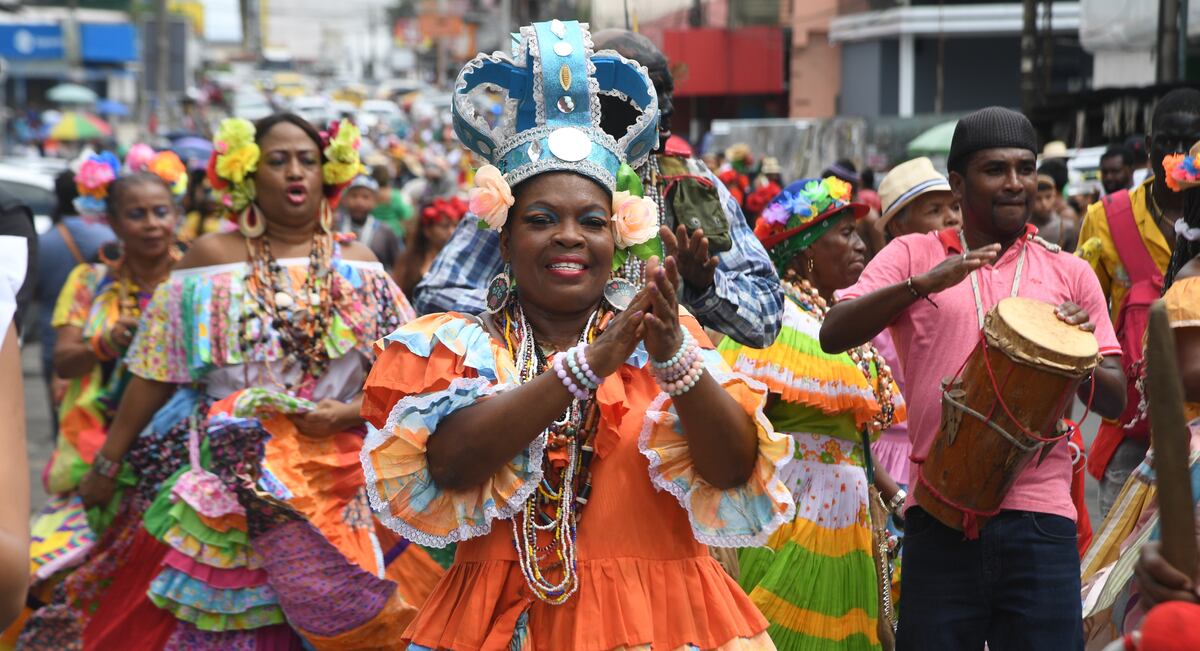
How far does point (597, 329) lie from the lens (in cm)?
374

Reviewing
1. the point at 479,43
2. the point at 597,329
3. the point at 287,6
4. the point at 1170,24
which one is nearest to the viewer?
the point at 597,329

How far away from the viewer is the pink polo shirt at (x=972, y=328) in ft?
14.9

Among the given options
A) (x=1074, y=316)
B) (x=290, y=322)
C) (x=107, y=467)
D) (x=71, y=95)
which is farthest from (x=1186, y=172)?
(x=71, y=95)

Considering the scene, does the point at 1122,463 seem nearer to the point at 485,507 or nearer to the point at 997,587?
the point at 997,587

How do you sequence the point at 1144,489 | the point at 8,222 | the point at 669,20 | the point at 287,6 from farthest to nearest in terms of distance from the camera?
the point at 287,6, the point at 669,20, the point at 1144,489, the point at 8,222

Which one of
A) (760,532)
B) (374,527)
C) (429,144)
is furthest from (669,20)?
(760,532)

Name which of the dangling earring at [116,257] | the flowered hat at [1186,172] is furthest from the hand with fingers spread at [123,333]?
the flowered hat at [1186,172]

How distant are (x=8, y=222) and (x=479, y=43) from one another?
9007cm

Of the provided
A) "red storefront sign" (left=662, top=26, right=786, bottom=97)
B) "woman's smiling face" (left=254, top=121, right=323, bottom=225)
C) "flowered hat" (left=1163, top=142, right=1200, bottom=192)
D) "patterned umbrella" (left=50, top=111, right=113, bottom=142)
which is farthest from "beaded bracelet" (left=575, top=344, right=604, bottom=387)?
"patterned umbrella" (left=50, top=111, right=113, bottom=142)

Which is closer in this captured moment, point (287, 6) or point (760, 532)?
→ point (760, 532)

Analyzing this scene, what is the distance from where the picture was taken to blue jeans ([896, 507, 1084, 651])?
449cm

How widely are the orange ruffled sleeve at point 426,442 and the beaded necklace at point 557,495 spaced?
Answer: 0.08 metres

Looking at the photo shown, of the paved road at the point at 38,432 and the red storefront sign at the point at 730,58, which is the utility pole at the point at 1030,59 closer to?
the paved road at the point at 38,432

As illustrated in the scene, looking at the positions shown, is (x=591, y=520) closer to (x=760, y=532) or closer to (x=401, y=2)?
(x=760, y=532)
